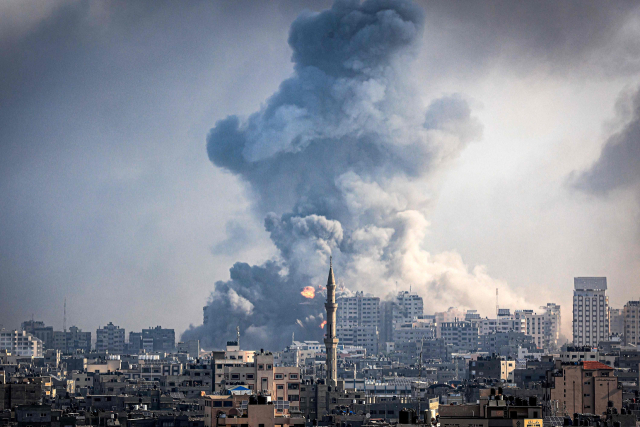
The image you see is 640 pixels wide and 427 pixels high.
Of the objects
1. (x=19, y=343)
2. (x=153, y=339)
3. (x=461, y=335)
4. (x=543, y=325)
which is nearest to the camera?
(x=19, y=343)

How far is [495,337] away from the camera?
6708 inches

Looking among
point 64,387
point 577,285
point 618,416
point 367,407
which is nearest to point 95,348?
point 577,285

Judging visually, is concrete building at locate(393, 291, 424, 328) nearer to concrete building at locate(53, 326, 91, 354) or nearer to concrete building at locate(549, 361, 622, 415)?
concrete building at locate(53, 326, 91, 354)

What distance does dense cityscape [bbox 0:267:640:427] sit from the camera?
6266cm

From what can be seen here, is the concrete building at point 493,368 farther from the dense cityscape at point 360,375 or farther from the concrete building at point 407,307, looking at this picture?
the concrete building at point 407,307

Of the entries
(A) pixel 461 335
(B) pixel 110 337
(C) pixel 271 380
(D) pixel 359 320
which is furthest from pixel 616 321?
(C) pixel 271 380

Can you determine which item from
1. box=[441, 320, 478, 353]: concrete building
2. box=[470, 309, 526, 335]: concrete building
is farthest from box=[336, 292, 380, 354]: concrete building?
box=[470, 309, 526, 335]: concrete building

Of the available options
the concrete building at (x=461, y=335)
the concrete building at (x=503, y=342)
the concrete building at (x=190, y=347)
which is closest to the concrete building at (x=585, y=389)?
the concrete building at (x=503, y=342)

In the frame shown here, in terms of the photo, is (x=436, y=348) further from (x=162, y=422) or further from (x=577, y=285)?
(x=162, y=422)

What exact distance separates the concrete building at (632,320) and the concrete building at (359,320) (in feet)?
109

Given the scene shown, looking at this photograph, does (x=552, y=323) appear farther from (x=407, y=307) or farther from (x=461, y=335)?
(x=407, y=307)

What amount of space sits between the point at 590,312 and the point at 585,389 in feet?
305

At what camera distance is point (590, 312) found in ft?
540

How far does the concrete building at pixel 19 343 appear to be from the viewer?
16712 centimetres
